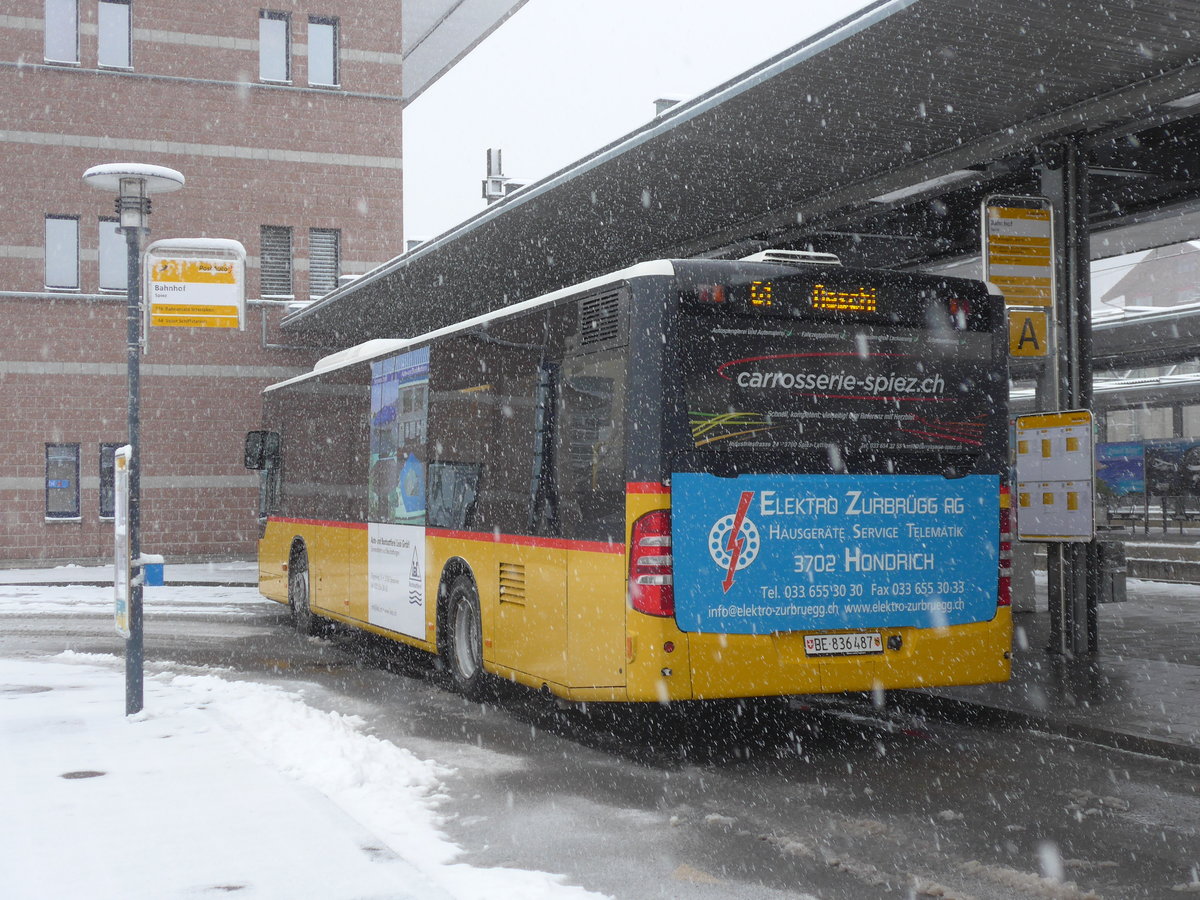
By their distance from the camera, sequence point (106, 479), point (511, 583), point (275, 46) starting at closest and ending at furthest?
point (511, 583), point (106, 479), point (275, 46)

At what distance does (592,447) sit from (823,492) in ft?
4.87

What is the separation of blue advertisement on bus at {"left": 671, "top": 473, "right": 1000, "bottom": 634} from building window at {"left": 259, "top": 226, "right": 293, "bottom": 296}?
25641mm

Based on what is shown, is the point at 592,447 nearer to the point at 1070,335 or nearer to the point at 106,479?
the point at 1070,335

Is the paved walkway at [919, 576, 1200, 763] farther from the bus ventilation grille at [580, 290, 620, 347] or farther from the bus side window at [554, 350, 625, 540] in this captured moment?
the bus ventilation grille at [580, 290, 620, 347]

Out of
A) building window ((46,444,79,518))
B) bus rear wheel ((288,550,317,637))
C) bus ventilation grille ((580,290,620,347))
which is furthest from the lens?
building window ((46,444,79,518))

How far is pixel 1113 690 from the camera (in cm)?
1055

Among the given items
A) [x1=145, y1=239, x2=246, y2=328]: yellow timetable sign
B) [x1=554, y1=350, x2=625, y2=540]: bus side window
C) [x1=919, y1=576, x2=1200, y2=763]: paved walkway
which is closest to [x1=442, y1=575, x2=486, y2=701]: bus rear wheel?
[x1=554, y1=350, x2=625, y2=540]: bus side window

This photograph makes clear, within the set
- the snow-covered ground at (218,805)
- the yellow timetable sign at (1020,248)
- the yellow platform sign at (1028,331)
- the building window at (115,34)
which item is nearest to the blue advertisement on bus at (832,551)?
the snow-covered ground at (218,805)

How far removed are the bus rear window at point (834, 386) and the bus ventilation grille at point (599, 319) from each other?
19.1 inches

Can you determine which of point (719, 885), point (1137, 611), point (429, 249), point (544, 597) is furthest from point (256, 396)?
point (719, 885)

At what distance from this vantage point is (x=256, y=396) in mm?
31938

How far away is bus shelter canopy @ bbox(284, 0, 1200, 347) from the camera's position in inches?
420

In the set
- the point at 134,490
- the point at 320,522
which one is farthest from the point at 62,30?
the point at 134,490

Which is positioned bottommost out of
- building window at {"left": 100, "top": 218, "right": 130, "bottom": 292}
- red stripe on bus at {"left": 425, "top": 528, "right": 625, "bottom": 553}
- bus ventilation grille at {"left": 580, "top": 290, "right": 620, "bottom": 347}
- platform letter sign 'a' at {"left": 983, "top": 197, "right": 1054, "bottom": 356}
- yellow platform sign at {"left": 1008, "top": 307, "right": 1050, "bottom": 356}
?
red stripe on bus at {"left": 425, "top": 528, "right": 625, "bottom": 553}
